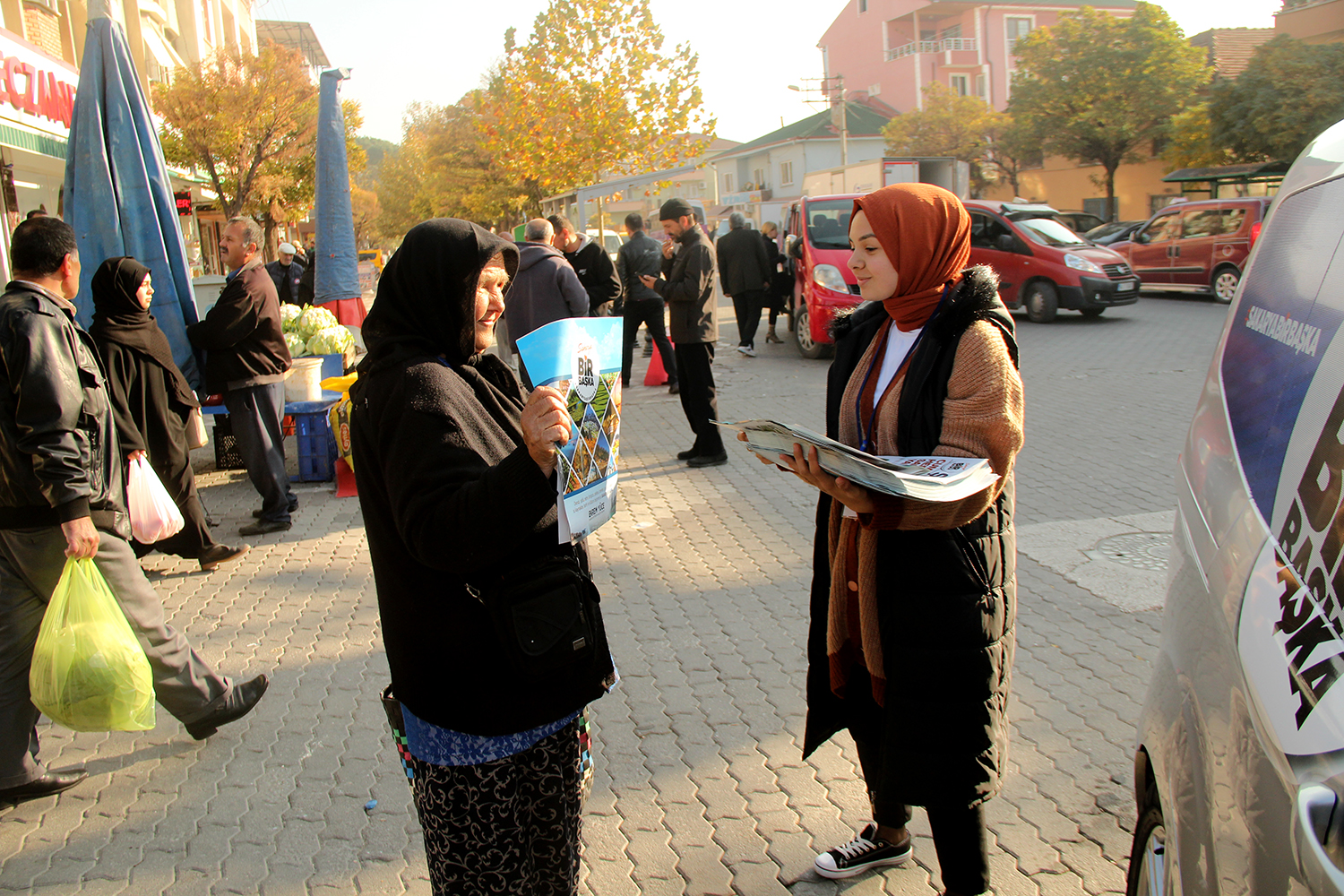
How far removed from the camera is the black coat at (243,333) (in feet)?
20.9

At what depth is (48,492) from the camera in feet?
10.5

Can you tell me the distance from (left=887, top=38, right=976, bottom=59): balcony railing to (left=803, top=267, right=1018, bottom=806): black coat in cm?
6110

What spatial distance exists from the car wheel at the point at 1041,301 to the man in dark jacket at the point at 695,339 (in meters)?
9.76

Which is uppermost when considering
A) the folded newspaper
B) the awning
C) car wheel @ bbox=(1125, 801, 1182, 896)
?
the awning

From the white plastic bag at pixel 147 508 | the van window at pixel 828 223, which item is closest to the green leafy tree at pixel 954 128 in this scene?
the van window at pixel 828 223

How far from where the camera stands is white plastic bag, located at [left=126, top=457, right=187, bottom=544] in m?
4.32

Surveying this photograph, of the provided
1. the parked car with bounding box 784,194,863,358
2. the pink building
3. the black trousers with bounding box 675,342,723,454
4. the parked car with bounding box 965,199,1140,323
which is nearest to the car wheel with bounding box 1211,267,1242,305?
the parked car with bounding box 965,199,1140,323

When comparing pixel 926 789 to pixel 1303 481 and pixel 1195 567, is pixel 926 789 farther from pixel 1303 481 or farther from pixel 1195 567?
pixel 1303 481

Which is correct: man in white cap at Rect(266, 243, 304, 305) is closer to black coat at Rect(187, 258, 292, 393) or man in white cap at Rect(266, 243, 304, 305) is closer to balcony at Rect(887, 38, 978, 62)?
black coat at Rect(187, 258, 292, 393)

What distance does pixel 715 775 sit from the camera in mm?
3488

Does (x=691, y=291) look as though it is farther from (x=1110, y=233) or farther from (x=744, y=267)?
(x=1110, y=233)

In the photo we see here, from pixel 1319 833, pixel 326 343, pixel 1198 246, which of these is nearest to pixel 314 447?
pixel 326 343

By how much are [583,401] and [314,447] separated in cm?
683

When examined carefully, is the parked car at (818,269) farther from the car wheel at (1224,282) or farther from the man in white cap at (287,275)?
the car wheel at (1224,282)
